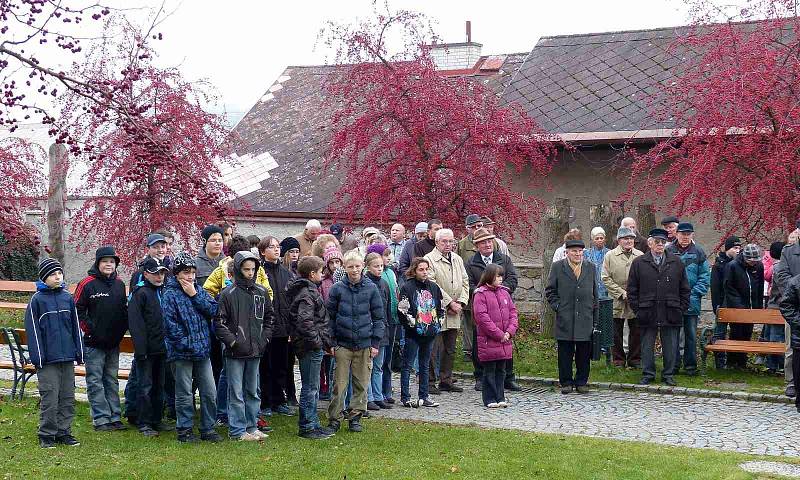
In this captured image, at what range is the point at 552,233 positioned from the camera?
16578mm

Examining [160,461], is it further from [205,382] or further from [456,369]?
[456,369]

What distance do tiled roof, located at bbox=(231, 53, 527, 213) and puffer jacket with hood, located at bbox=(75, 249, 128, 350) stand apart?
11.4m

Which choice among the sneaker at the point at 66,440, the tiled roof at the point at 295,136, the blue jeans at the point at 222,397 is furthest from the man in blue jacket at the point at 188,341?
the tiled roof at the point at 295,136

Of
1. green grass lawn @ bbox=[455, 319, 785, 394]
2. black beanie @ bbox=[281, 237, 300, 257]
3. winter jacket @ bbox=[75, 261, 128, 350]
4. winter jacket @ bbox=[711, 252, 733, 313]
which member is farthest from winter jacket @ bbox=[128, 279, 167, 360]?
winter jacket @ bbox=[711, 252, 733, 313]

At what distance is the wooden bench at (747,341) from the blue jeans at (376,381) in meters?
4.40

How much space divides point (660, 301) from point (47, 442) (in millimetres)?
7339

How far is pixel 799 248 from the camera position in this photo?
12.7 m

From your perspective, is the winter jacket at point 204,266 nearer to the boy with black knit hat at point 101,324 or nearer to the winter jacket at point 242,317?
the boy with black knit hat at point 101,324

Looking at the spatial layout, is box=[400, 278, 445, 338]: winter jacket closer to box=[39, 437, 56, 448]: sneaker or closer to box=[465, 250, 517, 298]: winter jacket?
box=[465, 250, 517, 298]: winter jacket

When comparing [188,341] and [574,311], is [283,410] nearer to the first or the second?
[188,341]

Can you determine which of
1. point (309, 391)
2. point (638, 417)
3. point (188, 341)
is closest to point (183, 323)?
point (188, 341)

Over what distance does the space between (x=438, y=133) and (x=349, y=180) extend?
177 cm

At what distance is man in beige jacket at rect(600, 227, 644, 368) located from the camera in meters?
14.3

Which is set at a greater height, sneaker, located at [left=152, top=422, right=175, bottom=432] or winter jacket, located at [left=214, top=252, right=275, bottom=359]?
winter jacket, located at [left=214, top=252, right=275, bottom=359]
